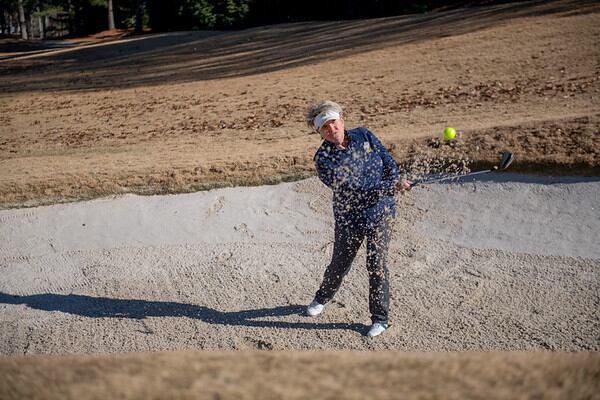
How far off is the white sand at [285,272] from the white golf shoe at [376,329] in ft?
0.23

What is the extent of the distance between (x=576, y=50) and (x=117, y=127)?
37.0ft

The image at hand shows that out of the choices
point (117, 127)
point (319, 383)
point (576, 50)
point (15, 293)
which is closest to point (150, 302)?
point (15, 293)

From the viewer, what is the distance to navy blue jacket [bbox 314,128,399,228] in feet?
13.6

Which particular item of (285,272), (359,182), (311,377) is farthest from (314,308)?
(311,377)

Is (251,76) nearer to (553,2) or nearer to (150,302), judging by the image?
(553,2)

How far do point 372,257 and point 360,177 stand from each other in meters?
0.68

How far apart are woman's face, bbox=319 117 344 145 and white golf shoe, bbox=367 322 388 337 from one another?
161 centimetres

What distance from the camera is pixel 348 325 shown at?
4793mm

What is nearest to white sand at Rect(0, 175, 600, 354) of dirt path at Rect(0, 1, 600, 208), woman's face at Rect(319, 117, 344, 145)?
dirt path at Rect(0, 1, 600, 208)

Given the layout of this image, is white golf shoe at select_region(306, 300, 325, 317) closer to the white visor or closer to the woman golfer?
the woman golfer

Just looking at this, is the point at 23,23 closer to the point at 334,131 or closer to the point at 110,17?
the point at 110,17

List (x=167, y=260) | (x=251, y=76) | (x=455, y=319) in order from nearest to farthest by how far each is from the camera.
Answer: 1. (x=455, y=319)
2. (x=167, y=260)
3. (x=251, y=76)

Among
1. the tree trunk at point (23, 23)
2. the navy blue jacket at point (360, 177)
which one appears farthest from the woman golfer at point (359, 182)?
the tree trunk at point (23, 23)

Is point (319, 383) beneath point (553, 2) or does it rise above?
beneath
